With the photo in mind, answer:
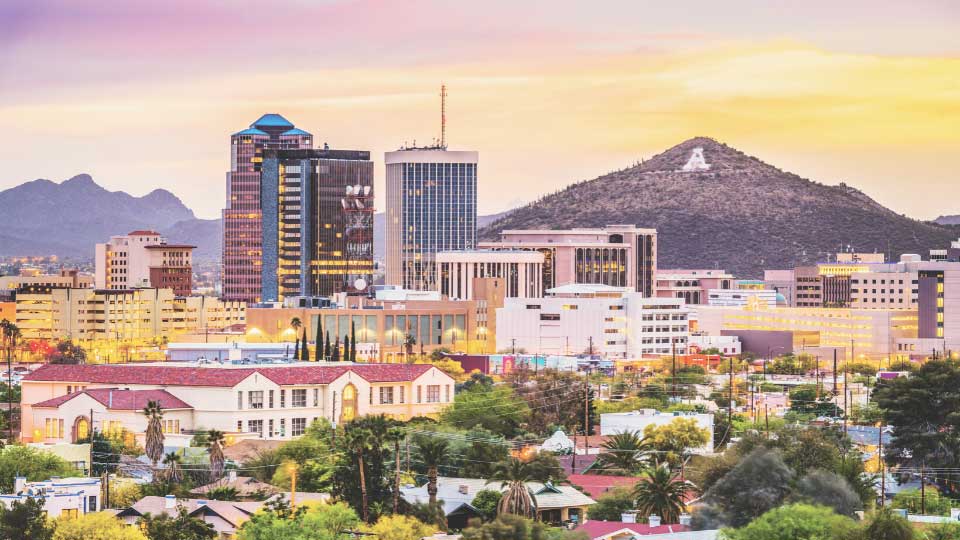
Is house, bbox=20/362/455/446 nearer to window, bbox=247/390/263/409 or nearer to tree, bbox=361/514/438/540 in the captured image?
window, bbox=247/390/263/409

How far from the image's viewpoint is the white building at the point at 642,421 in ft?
328

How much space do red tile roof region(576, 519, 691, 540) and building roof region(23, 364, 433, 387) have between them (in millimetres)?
40662

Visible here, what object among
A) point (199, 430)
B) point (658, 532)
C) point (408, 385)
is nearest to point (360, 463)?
point (658, 532)

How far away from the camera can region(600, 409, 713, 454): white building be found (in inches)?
3939

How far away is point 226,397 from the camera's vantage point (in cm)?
10262

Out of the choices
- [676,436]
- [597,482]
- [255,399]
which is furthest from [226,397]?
[597,482]

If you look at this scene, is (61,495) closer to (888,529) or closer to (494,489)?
(494,489)

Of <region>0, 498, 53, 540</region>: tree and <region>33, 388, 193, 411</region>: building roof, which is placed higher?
<region>33, 388, 193, 411</region>: building roof

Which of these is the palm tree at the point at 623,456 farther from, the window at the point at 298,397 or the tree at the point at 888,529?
the tree at the point at 888,529

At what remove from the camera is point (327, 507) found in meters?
65.9

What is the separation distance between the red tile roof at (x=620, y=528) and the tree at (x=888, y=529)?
6.82 m

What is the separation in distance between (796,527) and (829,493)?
10.5 meters

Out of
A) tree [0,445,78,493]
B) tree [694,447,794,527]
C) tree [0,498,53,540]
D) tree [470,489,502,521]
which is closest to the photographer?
tree [0,498,53,540]

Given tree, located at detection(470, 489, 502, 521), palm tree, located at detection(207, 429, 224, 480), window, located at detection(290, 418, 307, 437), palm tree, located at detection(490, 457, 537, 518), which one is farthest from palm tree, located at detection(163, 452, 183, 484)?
window, located at detection(290, 418, 307, 437)
